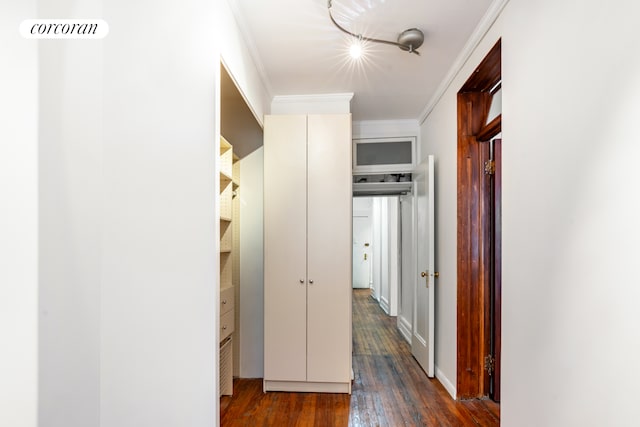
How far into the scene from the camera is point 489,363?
2.63 meters

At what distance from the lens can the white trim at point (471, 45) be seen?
6.40ft

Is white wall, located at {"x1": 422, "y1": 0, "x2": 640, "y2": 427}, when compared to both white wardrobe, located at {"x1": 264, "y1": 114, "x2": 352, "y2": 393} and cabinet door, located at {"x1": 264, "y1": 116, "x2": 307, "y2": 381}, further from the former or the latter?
cabinet door, located at {"x1": 264, "y1": 116, "x2": 307, "y2": 381}

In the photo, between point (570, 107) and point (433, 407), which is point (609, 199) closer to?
point (570, 107)

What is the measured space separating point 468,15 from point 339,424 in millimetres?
2752

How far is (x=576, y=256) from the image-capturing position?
49.5 inches

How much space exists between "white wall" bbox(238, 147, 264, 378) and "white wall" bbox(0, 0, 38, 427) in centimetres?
189

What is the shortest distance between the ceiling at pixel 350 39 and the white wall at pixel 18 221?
1.08 meters

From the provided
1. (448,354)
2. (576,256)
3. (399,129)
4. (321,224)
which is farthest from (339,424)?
(399,129)

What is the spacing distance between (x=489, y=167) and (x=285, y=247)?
1736 millimetres

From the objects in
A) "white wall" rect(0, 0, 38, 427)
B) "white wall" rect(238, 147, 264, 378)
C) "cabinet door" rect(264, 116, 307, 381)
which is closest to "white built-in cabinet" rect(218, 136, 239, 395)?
"white wall" rect(238, 147, 264, 378)

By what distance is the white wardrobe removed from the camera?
111 inches

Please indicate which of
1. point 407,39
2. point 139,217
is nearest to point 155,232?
point 139,217

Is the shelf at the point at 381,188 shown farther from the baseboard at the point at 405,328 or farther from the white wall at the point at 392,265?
the baseboard at the point at 405,328

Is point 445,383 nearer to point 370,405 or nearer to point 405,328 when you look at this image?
point 370,405
